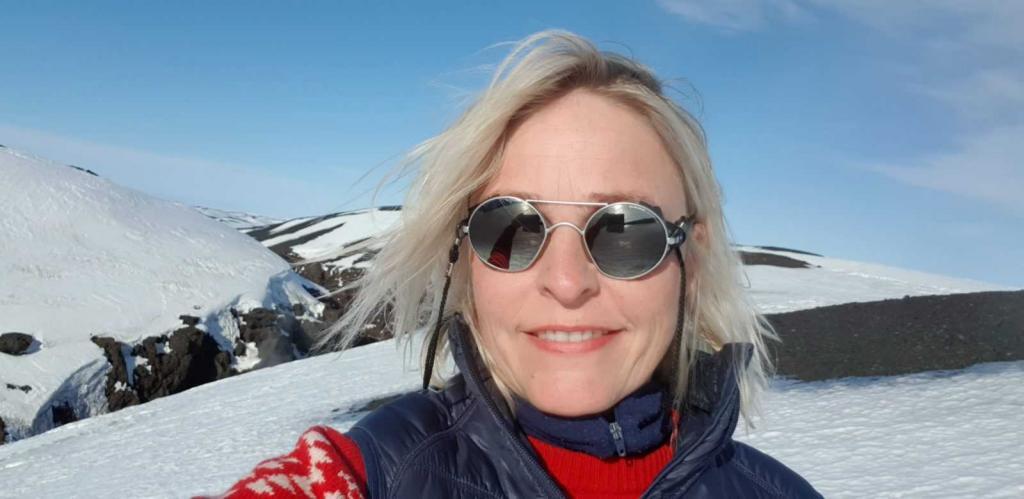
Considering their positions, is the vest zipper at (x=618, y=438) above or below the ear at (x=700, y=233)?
below

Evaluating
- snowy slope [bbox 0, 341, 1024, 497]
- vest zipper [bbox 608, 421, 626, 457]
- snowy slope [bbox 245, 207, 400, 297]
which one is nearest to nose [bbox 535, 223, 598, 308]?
vest zipper [bbox 608, 421, 626, 457]

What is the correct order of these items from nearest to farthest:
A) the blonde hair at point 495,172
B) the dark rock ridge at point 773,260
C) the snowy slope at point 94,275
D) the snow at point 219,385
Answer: the blonde hair at point 495,172, the snow at point 219,385, the snowy slope at point 94,275, the dark rock ridge at point 773,260

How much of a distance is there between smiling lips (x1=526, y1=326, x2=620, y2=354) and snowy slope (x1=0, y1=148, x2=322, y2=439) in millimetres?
15550

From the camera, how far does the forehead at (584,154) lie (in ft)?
5.41

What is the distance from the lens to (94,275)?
19859 millimetres

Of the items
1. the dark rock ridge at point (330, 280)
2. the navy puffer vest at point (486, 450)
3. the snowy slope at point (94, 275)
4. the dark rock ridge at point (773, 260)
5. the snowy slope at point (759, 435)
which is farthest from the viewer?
→ the dark rock ridge at point (773, 260)

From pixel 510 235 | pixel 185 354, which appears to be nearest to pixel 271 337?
pixel 185 354

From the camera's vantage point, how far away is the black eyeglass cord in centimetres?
182

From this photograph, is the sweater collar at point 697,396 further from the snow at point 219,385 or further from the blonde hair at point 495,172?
the snow at point 219,385

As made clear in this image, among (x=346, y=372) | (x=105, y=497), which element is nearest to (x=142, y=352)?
(x=346, y=372)

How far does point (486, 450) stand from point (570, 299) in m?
0.38

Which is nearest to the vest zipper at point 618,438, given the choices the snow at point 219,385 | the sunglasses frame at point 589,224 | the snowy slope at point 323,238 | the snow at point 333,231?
the sunglasses frame at point 589,224

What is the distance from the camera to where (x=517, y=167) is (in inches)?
67.1

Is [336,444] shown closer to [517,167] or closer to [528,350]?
[528,350]
